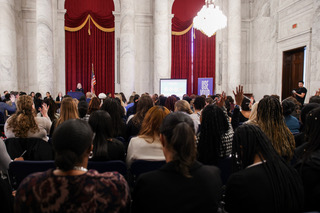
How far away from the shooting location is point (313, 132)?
69.5 inches

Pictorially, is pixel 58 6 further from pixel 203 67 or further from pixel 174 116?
pixel 174 116

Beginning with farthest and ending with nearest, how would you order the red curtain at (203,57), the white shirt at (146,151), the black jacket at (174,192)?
the red curtain at (203,57), the white shirt at (146,151), the black jacket at (174,192)

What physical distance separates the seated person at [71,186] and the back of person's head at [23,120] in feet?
6.33

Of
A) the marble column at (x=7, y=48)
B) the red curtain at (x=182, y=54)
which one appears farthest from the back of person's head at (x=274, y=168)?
the red curtain at (x=182, y=54)

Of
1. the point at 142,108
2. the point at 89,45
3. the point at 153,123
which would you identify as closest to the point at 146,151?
the point at 153,123

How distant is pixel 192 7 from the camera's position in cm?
1408

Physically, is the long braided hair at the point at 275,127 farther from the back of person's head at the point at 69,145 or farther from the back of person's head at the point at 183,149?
the back of person's head at the point at 69,145

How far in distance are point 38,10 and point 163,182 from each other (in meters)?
11.5

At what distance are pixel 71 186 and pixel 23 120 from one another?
7.01ft

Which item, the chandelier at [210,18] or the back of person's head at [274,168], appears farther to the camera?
the chandelier at [210,18]

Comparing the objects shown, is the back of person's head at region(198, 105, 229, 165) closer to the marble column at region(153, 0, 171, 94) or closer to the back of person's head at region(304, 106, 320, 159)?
the back of person's head at region(304, 106, 320, 159)

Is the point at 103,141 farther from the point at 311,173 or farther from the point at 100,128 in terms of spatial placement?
the point at 311,173

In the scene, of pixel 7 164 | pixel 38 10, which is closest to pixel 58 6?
pixel 38 10

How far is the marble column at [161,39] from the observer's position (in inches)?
466
